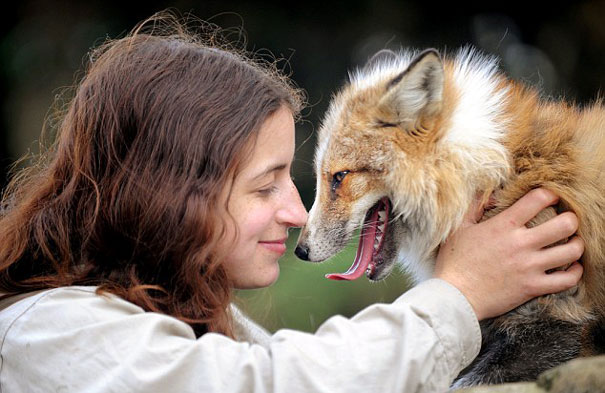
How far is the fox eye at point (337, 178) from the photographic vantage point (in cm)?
248

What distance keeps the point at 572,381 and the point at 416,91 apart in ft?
4.04

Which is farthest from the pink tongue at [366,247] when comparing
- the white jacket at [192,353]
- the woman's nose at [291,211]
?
the white jacket at [192,353]

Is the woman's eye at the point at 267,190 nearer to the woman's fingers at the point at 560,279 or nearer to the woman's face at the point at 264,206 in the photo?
the woman's face at the point at 264,206

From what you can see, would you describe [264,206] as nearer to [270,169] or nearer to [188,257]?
[270,169]

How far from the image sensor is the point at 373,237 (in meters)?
2.52

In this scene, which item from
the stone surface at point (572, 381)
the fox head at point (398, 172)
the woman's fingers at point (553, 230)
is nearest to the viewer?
the stone surface at point (572, 381)

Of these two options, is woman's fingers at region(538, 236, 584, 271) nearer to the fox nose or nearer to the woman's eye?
the woman's eye

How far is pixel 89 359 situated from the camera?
4.67ft

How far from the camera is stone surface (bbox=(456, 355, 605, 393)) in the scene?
4.58 ft

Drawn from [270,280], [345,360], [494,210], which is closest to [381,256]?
[494,210]

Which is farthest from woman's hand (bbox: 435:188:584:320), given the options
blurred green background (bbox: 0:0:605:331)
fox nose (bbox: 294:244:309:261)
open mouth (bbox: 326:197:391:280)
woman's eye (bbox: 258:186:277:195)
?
blurred green background (bbox: 0:0:605:331)

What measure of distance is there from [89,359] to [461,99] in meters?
1.63

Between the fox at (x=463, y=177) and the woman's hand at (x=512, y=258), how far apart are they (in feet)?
0.29

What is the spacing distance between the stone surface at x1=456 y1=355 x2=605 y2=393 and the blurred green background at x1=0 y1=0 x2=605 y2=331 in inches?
188
